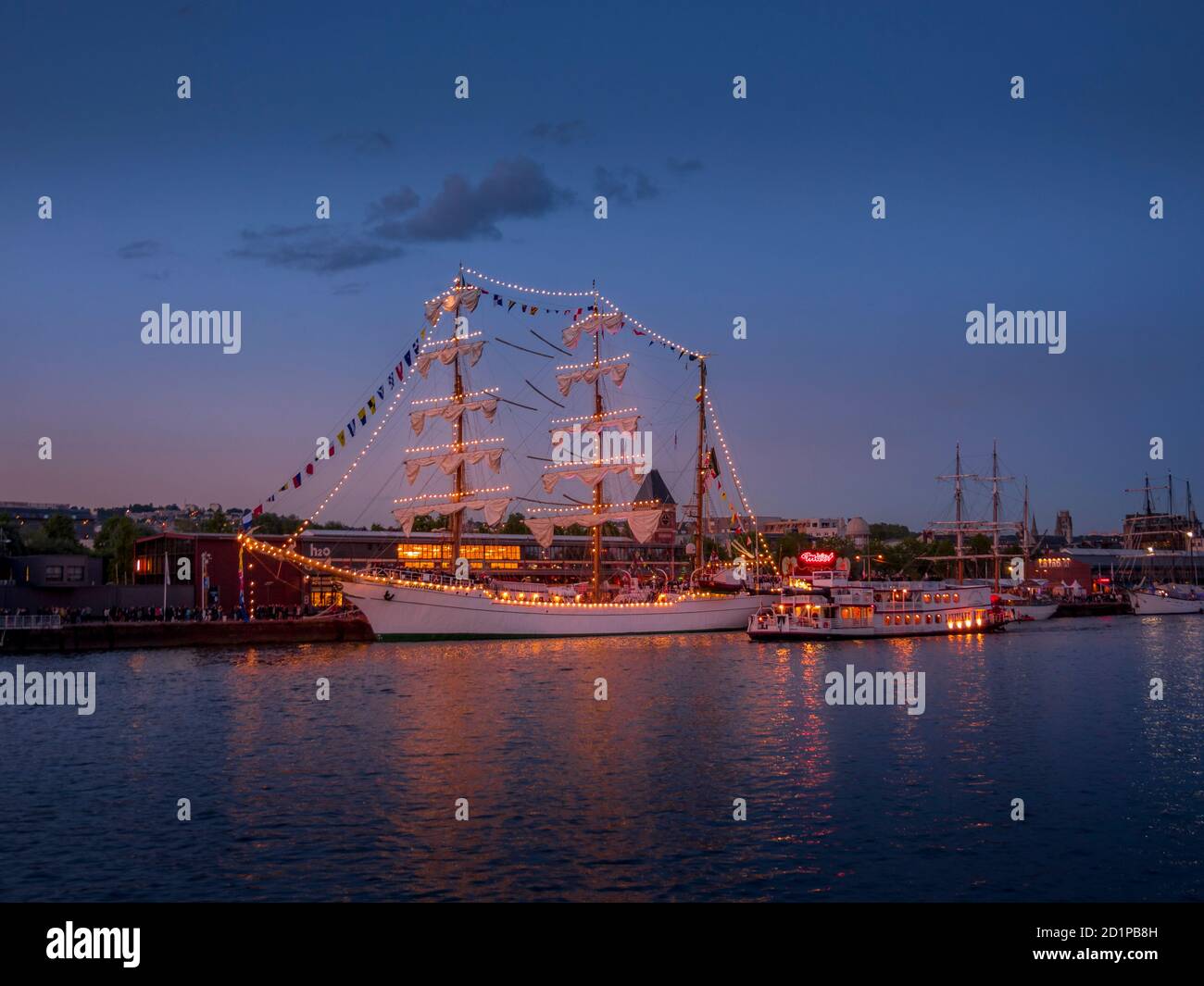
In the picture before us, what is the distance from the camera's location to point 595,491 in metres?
99.1

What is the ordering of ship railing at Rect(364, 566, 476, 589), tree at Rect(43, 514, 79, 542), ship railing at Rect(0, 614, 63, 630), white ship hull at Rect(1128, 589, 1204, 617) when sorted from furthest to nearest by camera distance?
tree at Rect(43, 514, 79, 542) < white ship hull at Rect(1128, 589, 1204, 617) < ship railing at Rect(364, 566, 476, 589) < ship railing at Rect(0, 614, 63, 630)

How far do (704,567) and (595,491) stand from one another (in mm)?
14674

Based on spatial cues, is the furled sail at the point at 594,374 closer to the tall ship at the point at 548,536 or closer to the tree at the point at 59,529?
the tall ship at the point at 548,536

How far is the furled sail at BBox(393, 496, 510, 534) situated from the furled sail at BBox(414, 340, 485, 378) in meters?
10.9

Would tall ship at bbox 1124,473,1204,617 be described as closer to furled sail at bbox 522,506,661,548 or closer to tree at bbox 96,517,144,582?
furled sail at bbox 522,506,661,548

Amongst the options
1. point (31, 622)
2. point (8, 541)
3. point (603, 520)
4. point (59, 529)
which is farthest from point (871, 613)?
point (59, 529)

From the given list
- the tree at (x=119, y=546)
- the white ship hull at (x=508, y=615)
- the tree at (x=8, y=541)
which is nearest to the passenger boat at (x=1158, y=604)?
the white ship hull at (x=508, y=615)

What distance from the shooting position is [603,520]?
96250 mm

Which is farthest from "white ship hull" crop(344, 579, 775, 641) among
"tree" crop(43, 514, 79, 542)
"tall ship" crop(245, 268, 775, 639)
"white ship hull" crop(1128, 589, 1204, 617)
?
"tree" crop(43, 514, 79, 542)

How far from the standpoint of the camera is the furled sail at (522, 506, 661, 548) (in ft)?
317

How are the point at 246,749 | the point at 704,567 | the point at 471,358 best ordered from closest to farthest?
the point at 246,749 → the point at 471,358 → the point at 704,567
